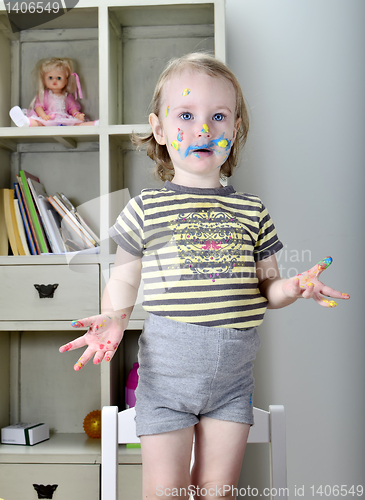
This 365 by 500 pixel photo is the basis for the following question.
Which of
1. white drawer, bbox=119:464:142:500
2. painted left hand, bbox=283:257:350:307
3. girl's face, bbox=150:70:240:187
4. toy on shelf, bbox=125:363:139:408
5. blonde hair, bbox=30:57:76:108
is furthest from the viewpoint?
blonde hair, bbox=30:57:76:108

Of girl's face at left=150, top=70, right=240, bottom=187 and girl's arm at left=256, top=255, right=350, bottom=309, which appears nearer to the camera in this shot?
girl's arm at left=256, top=255, right=350, bottom=309

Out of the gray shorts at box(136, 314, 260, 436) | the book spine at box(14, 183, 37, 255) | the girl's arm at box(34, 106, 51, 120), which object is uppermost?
the girl's arm at box(34, 106, 51, 120)

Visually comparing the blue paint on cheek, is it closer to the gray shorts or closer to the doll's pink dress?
the gray shorts

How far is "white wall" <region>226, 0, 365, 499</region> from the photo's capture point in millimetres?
1475

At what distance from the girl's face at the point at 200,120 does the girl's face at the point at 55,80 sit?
827 millimetres

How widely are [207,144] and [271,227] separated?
0.64 feet

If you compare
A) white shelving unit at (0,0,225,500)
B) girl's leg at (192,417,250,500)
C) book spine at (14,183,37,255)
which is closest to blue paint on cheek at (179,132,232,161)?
girl's leg at (192,417,250,500)

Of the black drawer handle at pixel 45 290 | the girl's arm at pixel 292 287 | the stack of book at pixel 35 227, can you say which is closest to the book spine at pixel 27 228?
the stack of book at pixel 35 227

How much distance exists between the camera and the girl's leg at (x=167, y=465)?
2.13 feet

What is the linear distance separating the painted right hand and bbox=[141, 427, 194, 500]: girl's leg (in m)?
0.15

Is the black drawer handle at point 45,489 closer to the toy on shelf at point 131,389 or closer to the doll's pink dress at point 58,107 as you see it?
the toy on shelf at point 131,389

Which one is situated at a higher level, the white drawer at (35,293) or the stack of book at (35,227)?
the stack of book at (35,227)

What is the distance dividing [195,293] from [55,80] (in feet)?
3.51

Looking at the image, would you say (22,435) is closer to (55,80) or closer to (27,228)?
(27,228)
